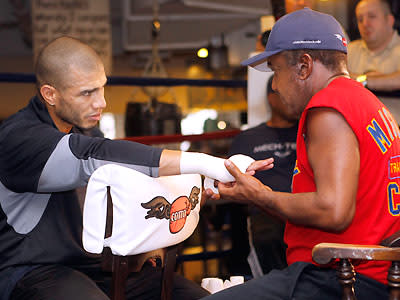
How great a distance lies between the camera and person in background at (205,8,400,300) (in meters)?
1.45

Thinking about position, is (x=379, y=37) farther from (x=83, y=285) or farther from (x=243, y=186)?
(x=83, y=285)

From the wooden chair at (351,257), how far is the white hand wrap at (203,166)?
1.19 ft

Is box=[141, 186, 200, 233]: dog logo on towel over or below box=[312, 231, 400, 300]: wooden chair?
over

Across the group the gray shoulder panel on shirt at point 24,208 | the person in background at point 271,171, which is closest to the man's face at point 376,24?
the person in background at point 271,171

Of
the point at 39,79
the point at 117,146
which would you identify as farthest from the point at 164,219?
the point at 39,79

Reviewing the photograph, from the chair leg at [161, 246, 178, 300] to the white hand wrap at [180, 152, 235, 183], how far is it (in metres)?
0.22

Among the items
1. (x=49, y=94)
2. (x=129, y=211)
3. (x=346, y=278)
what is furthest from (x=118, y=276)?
(x=49, y=94)

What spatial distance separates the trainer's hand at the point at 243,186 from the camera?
163 cm

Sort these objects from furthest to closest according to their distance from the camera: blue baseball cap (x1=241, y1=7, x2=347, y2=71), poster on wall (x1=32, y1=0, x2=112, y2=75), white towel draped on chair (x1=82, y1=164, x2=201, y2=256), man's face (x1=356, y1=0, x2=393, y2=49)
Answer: poster on wall (x1=32, y1=0, x2=112, y2=75), man's face (x1=356, y1=0, x2=393, y2=49), blue baseball cap (x1=241, y1=7, x2=347, y2=71), white towel draped on chair (x1=82, y1=164, x2=201, y2=256)

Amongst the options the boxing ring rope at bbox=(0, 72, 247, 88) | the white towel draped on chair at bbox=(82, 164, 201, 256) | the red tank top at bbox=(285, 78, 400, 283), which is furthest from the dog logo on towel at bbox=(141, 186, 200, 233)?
the boxing ring rope at bbox=(0, 72, 247, 88)

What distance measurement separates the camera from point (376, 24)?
3.40 meters

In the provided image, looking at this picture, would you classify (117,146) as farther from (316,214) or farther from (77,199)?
(316,214)

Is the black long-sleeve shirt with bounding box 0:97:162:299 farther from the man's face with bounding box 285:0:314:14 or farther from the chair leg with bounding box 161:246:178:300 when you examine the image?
the man's face with bounding box 285:0:314:14

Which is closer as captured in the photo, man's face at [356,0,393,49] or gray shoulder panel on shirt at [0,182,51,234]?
gray shoulder panel on shirt at [0,182,51,234]
